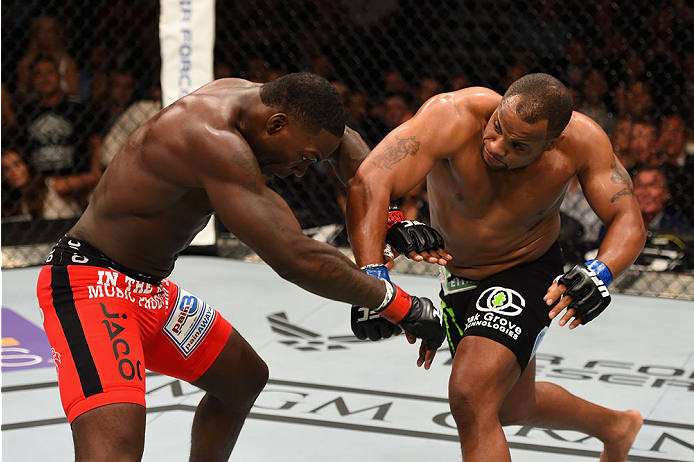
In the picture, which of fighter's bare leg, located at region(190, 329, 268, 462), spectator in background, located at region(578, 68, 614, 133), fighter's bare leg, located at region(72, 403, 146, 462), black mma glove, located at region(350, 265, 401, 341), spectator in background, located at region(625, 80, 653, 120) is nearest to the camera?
fighter's bare leg, located at region(72, 403, 146, 462)

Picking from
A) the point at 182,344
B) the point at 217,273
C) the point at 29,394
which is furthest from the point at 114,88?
the point at 182,344

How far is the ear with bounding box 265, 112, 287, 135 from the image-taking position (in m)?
1.75

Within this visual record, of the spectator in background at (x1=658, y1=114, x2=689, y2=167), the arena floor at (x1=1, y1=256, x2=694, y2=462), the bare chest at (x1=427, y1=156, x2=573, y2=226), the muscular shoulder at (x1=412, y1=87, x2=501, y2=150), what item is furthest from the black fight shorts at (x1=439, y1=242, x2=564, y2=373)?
the spectator in background at (x1=658, y1=114, x2=689, y2=167)

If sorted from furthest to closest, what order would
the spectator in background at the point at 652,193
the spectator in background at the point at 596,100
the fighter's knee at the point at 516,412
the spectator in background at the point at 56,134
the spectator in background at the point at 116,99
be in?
the spectator in background at the point at 116,99 < the spectator in background at the point at 56,134 < the spectator in background at the point at 596,100 < the spectator in background at the point at 652,193 < the fighter's knee at the point at 516,412

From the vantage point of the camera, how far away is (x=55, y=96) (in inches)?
196

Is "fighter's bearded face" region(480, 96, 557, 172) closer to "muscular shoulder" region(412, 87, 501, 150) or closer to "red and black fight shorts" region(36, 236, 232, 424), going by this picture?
"muscular shoulder" region(412, 87, 501, 150)

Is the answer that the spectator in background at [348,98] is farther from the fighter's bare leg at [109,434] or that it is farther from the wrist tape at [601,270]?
the fighter's bare leg at [109,434]

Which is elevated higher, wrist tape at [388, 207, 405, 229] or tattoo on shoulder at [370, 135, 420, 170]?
tattoo on shoulder at [370, 135, 420, 170]

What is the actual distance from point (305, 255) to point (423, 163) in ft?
1.49

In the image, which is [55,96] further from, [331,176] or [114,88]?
[331,176]

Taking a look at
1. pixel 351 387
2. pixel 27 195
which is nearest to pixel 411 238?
pixel 351 387

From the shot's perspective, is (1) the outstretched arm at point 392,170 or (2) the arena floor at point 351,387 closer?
(1) the outstretched arm at point 392,170

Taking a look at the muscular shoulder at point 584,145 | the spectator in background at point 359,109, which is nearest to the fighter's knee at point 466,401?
the muscular shoulder at point 584,145

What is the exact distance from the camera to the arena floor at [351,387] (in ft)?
8.54
